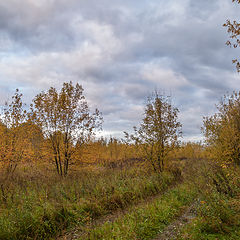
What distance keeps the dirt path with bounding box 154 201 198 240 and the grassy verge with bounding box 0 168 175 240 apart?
2114mm

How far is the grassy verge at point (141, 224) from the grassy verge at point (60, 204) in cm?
83

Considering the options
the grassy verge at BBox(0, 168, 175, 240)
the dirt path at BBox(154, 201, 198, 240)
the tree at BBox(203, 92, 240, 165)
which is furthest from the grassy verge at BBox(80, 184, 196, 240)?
the tree at BBox(203, 92, 240, 165)

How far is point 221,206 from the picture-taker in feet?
18.2

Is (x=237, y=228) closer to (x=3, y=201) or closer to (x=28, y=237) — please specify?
(x=28, y=237)

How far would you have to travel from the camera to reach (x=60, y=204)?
7.10m

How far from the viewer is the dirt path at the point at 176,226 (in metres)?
5.29

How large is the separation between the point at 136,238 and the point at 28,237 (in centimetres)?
314

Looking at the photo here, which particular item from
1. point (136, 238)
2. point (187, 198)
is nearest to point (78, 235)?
point (136, 238)

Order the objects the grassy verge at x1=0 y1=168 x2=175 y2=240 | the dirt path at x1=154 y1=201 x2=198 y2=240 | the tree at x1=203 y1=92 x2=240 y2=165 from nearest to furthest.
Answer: the dirt path at x1=154 y1=201 x2=198 y2=240
the grassy verge at x1=0 y1=168 x2=175 y2=240
the tree at x1=203 y1=92 x2=240 y2=165

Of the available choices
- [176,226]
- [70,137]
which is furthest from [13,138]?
[176,226]

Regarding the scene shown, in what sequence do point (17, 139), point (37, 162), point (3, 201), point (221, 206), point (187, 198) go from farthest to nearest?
point (37, 162) < point (17, 139) < point (187, 198) < point (3, 201) < point (221, 206)

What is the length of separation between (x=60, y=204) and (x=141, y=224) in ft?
10.8

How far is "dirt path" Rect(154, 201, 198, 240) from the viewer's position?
5.29m

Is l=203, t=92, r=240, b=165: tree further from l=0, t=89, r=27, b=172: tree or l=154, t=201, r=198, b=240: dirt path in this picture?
l=0, t=89, r=27, b=172: tree
